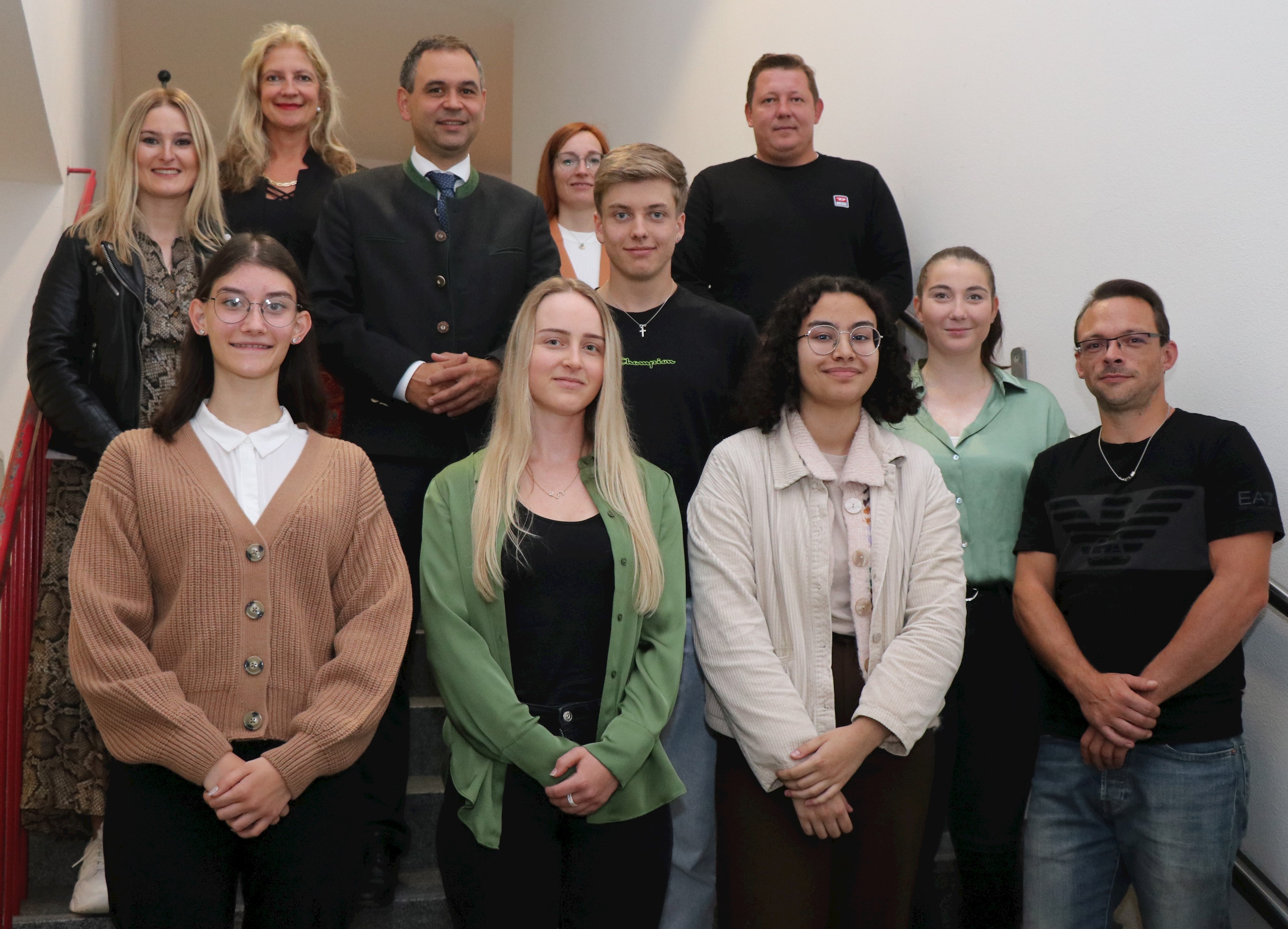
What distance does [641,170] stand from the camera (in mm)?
2713

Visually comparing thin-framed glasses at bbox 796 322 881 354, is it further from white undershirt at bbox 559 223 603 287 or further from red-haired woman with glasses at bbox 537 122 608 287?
red-haired woman with glasses at bbox 537 122 608 287

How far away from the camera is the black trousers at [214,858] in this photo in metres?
1.85

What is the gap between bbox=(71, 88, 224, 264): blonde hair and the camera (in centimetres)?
273

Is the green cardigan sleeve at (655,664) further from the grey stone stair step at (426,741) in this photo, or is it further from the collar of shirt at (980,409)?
the grey stone stair step at (426,741)

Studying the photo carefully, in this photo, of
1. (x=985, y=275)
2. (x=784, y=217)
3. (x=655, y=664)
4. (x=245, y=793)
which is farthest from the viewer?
(x=784, y=217)

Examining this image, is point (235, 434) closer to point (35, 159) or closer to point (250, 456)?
point (250, 456)

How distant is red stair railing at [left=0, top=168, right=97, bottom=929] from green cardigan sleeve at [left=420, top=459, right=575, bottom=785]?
1.02m

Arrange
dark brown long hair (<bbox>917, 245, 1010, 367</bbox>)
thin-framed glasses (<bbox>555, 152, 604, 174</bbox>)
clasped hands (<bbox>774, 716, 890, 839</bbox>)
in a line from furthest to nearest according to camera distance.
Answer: thin-framed glasses (<bbox>555, 152, 604, 174</bbox>) < dark brown long hair (<bbox>917, 245, 1010, 367</bbox>) < clasped hands (<bbox>774, 716, 890, 839</bbox>)

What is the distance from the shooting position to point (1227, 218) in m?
2.67

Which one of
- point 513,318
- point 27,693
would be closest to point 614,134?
point 513,318

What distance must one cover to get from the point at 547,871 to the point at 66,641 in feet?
4.63

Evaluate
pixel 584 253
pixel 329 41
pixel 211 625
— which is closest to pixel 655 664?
pixel 211 625

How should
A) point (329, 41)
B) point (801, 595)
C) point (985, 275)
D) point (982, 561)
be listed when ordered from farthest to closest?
point (329, 41), point (985, 275), point (982, 561), point (801, 595)

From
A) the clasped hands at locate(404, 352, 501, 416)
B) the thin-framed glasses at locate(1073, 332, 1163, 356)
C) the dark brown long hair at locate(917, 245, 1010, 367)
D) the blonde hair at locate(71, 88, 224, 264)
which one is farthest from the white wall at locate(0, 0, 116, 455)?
the thin-framed glasses at locate(1073, 332, 1163, 356)
